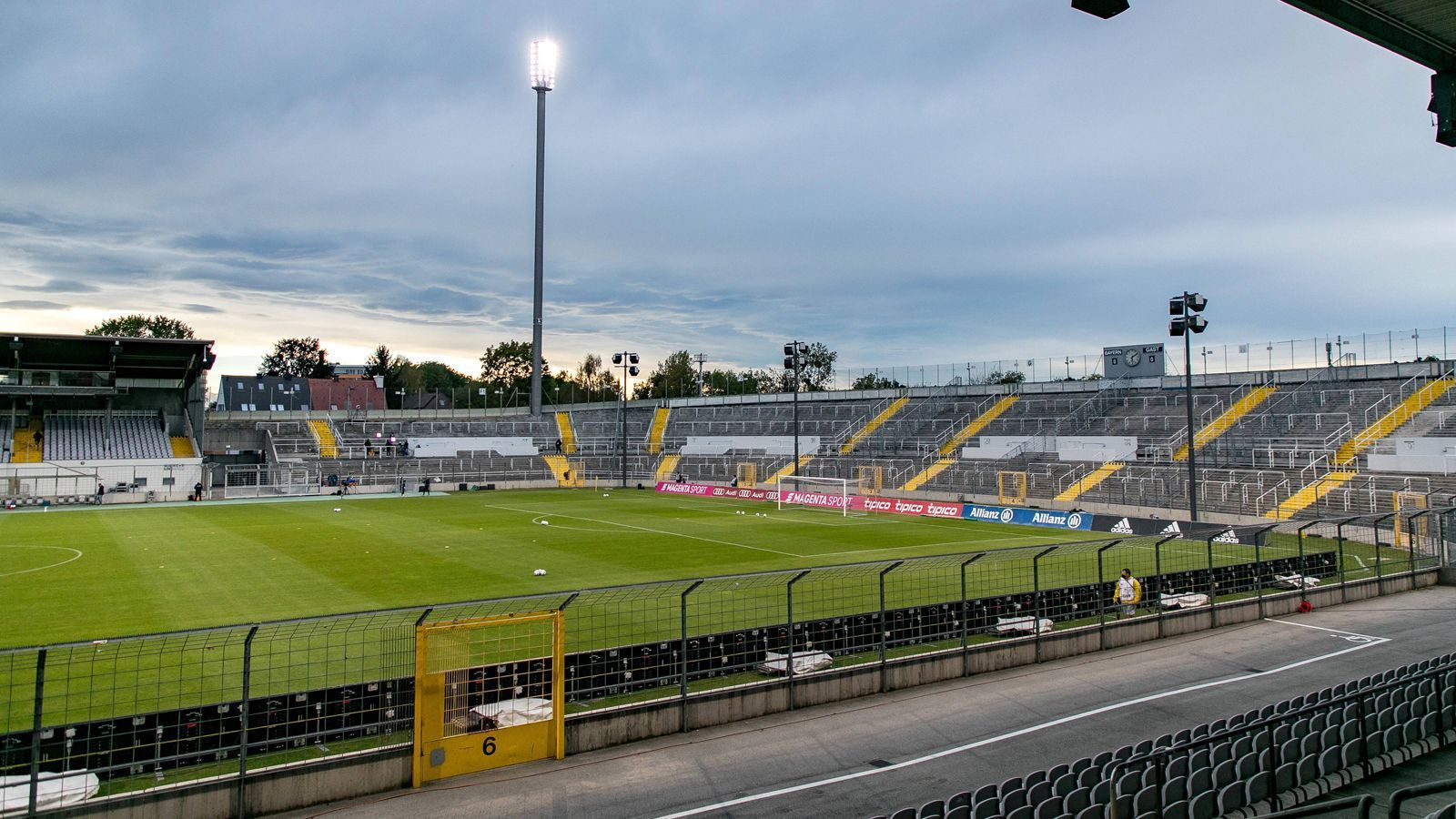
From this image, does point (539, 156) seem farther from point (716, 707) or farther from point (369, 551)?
point (716, 707)

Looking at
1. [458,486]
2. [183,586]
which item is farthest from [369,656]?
[458,486]

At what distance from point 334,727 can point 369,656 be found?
13.9 ft

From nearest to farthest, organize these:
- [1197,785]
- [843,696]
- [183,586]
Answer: [1197,785], [843,696], [183,586]

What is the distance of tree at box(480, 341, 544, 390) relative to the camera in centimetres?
14038

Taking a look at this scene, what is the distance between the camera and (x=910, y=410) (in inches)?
2616

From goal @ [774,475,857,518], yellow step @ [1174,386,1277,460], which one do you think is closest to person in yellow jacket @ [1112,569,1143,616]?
goal @ [774,475,857,518]

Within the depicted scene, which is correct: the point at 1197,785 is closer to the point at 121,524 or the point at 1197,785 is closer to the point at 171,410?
the point at 121,524

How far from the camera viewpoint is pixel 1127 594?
17.4 m

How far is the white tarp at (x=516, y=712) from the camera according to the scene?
423 inches

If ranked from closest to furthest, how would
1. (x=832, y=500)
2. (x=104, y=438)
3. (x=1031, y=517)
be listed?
(x=1031, y=517)
(x=832, y=500)
(x=104, y=438)

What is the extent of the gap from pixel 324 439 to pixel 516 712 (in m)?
61.9

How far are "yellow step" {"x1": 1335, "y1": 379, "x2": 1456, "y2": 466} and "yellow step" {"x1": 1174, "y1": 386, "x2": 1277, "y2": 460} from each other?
7001 mm

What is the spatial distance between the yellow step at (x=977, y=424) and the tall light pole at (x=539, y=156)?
120 ft

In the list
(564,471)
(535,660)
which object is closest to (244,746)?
(535,660)
